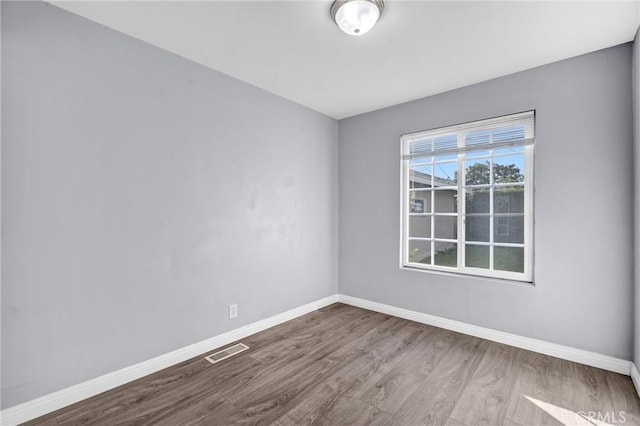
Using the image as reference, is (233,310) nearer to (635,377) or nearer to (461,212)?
(461,212)

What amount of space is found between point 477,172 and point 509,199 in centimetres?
42

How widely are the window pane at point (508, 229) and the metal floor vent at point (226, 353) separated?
274 centimetres

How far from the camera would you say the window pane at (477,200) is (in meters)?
3.08

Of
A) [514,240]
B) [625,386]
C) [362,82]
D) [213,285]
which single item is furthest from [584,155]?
[213,285]

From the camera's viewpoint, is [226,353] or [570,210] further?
[226,353]

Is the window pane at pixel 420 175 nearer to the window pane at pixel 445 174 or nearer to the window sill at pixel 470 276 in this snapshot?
the window pane at pixel 445 174

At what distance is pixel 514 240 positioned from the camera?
9.52 ft

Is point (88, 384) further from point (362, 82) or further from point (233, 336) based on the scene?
point (362, 82)

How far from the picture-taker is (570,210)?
254cm

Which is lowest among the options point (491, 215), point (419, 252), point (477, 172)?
point (419, 252)

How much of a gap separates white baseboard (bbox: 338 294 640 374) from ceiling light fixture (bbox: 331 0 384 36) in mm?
2949

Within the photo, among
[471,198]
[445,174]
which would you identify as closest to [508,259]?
[471,198]

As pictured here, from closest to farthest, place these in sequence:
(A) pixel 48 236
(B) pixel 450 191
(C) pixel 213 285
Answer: (A) pixel 48 236, (C) pixel 213 285, (B) pixel 450 191

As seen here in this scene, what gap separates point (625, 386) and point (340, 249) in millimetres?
2935
